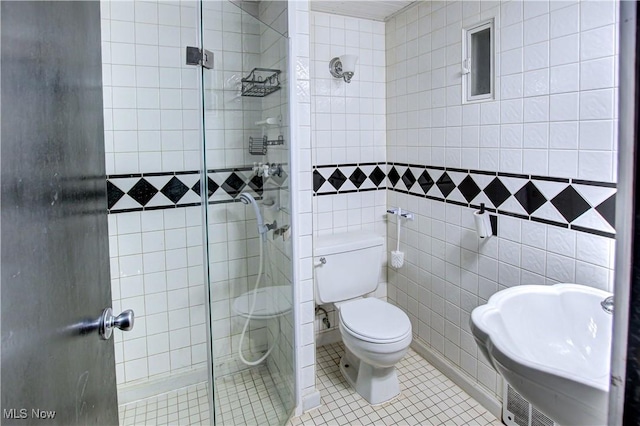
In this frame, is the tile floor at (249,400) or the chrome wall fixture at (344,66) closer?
the tile floor at (249,400)

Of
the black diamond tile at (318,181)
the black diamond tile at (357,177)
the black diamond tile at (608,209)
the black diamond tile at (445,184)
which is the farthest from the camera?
the black diamond tile at (357,177)

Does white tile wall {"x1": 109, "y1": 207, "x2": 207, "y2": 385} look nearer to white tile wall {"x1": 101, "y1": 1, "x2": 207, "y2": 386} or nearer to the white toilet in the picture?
white tile wall {"x1": 101, "y1": 1, "x2": 207, "y2": 386}

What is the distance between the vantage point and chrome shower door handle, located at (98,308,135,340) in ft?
2.52

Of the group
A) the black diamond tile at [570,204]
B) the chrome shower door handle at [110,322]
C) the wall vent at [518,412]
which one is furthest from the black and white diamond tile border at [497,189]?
the chrome shower door handle at [110,322]

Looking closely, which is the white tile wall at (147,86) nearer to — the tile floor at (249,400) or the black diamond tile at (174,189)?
the black diamond tile at (174,189)

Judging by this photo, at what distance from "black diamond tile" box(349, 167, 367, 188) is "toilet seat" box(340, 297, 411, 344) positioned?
797 mm

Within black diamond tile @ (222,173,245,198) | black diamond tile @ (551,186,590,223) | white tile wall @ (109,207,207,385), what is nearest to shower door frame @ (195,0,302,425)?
black diamond tile @ (222,173,245,198)

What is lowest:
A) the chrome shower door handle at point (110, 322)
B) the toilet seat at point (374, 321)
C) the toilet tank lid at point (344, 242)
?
the toilet seat at point (374, 321)

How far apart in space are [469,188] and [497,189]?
0.58 ft

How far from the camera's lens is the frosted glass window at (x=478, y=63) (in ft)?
5.84

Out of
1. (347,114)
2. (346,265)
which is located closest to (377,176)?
(347,114)

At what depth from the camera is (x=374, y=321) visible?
190 centimetres

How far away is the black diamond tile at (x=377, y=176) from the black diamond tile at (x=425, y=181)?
0.35m

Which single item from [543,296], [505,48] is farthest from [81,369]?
[505,48]
